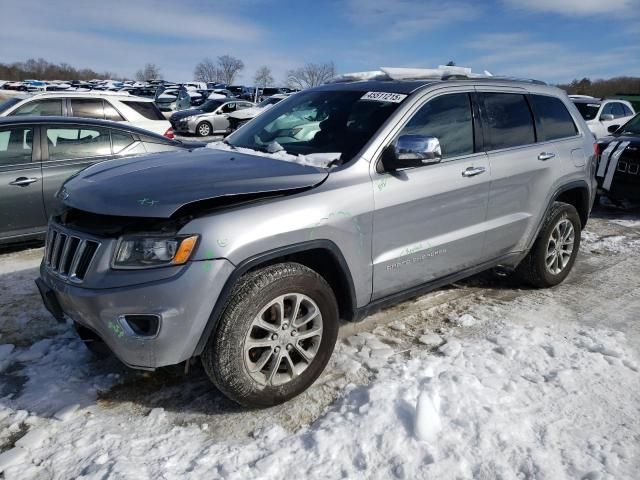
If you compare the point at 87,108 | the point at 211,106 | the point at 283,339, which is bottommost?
the point at 283,339

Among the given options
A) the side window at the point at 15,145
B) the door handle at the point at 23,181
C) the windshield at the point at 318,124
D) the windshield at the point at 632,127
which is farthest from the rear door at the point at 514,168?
the windshield at the point at 632,127

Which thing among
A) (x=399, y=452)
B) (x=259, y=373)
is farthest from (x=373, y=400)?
(x=259, y=373)

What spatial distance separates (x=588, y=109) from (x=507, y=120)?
978 centimetres

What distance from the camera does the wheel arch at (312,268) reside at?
251 cm

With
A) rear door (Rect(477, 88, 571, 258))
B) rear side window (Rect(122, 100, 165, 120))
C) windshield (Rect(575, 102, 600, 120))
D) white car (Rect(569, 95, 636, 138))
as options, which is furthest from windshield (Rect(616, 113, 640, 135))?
rear side window (Rect(122, 100, 165, 120))

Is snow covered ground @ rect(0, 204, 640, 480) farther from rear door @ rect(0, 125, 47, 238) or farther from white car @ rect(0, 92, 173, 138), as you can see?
white car @ rect(0, 92, 173, 138)

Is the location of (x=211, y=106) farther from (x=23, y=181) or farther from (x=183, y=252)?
(x=183, y=252)

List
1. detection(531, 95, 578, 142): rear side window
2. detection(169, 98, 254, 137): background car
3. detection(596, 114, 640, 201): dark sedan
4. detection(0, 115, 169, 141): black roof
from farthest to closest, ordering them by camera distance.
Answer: detection(169, 98, 254, 137): background car, detection(596, 114, 640, 201): dark sedan, detection(0, 115, 169, 141): black roof, detection(531, 95, 578, 142): rear side window

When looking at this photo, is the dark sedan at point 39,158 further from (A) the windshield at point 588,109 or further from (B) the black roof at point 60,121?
(A) the windshield at point 588,109

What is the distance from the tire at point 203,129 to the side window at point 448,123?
17.7m

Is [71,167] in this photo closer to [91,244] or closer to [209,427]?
[91,244]

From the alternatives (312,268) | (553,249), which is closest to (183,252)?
(312,268)

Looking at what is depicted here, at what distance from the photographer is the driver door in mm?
3141

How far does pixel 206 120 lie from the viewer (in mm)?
20219
